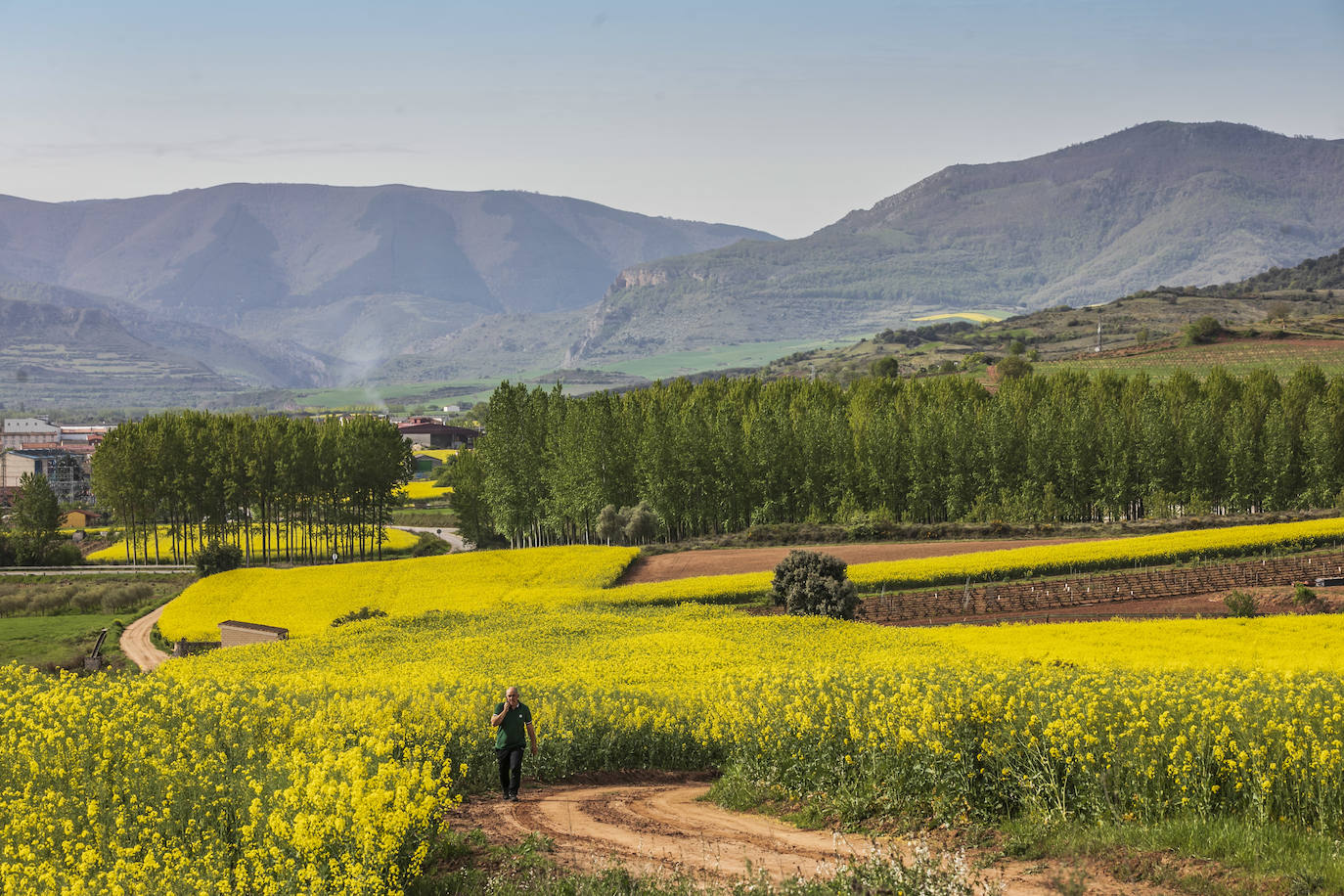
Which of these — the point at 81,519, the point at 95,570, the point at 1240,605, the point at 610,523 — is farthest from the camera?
the point at 81,519

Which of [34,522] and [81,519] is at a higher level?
[34,522]

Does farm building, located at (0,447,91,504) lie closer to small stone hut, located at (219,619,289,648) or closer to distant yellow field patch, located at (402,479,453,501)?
distant yellow field patch, located at (402,479,453,501)

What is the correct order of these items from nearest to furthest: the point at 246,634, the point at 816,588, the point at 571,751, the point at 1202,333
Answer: the point at 571,751 → the point at 816,588 → the point at 246,634 → the point at 1202,333

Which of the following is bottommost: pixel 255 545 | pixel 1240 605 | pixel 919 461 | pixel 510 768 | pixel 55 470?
pixel 1240 605

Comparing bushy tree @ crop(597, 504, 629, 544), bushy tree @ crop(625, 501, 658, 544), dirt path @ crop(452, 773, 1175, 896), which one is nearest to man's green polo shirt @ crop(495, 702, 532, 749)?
dirt path @ crop(452, 773, 1175, 896)

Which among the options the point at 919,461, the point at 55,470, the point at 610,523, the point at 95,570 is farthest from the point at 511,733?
the point at 55,470

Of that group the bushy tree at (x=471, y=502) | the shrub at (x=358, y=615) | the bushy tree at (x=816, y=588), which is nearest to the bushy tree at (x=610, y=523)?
the bushy tree at (x=471, y=502)

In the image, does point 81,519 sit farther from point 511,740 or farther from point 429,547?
point 511,740

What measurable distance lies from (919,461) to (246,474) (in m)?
60.6

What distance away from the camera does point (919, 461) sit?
93688 millimetres

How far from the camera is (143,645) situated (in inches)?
2373

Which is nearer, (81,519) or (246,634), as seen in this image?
(246,634)

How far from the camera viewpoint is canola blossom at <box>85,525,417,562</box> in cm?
10262

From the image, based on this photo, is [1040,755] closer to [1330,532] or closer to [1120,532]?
[1330,532]
